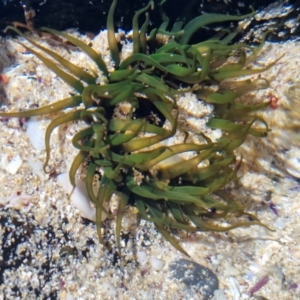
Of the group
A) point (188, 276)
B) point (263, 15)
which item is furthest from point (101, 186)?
point (263, 15)

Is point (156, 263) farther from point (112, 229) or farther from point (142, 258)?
point (112, 229)

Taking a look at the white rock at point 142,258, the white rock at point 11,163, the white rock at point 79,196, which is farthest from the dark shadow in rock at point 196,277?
the white rock at point 11,163

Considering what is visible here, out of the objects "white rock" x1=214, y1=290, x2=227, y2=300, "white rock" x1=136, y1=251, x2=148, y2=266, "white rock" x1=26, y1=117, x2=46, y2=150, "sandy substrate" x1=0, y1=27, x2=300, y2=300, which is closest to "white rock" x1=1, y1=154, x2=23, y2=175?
"sandy substrate" x1=0, y1=27, x2=300, y2=300

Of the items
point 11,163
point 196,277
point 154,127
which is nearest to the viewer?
point 154,127

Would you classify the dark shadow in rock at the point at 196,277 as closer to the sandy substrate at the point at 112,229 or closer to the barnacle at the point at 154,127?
the sandy substrate at the point at 112,229

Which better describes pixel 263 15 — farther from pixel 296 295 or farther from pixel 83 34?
pixel 296 295

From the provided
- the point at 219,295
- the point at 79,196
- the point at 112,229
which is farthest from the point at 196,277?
the point at 79,196

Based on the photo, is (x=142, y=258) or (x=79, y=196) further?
(x=142, y=258)
